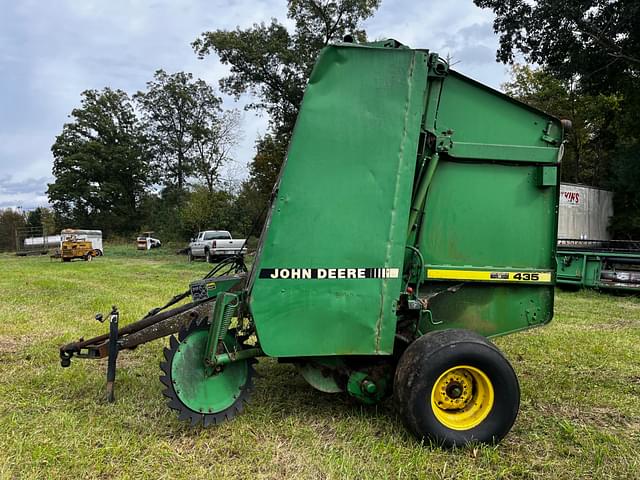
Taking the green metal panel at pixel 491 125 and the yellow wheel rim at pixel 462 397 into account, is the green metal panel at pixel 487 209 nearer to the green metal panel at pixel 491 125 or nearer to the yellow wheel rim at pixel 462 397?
the green metal panel at pixel 491 125

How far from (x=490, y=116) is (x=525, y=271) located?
1197mm

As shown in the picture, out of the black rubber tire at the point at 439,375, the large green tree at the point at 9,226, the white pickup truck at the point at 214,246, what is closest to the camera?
the black rubber tire at the point at 439,375

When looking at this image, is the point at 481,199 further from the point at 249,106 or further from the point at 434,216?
the point at 249,106

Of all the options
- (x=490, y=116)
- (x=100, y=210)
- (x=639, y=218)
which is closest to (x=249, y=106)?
(x=639, y=218)

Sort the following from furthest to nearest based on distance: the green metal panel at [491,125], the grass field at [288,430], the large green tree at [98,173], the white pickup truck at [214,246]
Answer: the large green tree at [98,173] → the white pickup truck at [214,246] → the green metal panel at [491,125] → the grass field at [288,430]

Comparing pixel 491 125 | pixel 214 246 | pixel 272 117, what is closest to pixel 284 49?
pixel 272 117

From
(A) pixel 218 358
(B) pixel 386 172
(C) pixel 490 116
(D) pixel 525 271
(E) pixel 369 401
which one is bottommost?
(E) pixel 369 401

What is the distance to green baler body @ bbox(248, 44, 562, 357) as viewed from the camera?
3123 millimetres

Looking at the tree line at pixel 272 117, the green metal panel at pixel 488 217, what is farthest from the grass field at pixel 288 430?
the tree line at pixel 272 117

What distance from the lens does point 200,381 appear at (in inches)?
126

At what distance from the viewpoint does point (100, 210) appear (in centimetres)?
4762

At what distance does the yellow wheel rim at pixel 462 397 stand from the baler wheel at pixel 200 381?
1313 mm

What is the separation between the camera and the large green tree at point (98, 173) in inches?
1850

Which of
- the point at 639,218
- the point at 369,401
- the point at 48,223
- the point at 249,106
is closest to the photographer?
the point at 369,401
